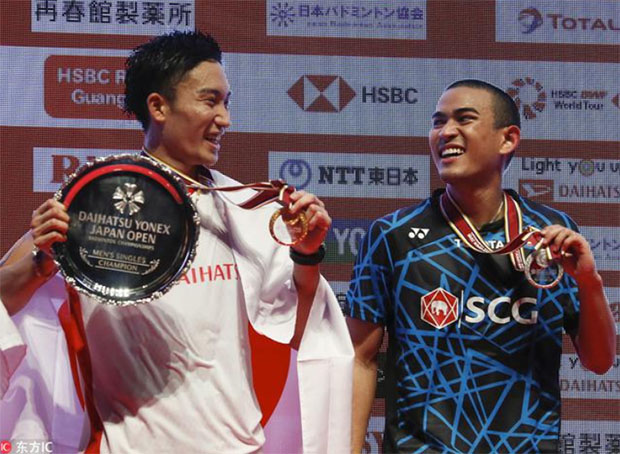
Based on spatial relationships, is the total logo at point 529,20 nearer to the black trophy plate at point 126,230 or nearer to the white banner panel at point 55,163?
the white banner panel at point 55,163

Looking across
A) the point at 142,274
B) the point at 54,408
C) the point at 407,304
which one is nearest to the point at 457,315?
the point at 407,304

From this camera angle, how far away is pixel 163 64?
3039mm

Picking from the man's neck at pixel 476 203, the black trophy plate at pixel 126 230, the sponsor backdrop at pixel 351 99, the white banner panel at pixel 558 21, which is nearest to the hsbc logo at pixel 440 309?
the man's neck at pixel 476 203

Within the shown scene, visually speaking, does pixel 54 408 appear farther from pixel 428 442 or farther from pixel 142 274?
pixel 428 442

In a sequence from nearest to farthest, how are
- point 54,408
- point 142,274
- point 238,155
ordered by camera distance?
point 142,274
point 54,408
point 238,155

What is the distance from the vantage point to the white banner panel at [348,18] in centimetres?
426

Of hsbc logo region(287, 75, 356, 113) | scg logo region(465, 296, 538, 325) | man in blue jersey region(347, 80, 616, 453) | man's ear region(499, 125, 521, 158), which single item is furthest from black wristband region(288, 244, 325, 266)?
hsbc logo region(287, 75, 356, 113)

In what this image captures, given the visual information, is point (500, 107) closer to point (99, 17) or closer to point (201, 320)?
point (201, 320)

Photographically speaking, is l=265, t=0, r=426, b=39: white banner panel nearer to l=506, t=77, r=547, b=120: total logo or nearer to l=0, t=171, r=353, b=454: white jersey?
l=506, t=77, r=547, b=120: total logo

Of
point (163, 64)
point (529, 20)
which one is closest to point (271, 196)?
point (163, 64)

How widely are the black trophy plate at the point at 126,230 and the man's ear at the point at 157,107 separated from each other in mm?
246

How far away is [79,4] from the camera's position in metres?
4.22

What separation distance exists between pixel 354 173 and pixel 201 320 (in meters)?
1.53

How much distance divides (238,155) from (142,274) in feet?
4.96
